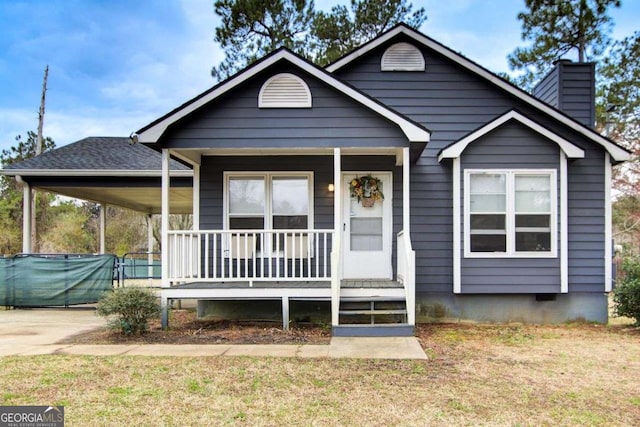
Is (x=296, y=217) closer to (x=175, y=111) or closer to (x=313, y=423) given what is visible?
(x=175, y=111)

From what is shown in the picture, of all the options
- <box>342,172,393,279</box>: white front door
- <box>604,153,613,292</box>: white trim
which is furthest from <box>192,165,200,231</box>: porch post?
<box>604,153,613,292</box>: white trim

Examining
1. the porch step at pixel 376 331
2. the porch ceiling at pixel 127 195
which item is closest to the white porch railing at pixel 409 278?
the porch step at pixel 376 331

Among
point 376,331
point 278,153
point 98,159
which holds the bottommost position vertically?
point 376,331

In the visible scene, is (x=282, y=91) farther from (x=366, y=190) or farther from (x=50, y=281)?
(x=50, y=281)

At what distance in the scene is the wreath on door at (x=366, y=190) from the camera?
8.54 meters

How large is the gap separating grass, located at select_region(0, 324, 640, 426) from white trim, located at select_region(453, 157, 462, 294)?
208cm

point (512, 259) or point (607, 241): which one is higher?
point (607, 241)

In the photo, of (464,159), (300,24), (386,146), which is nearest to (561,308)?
(464,159)

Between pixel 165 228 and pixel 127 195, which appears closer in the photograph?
pixel 165 228

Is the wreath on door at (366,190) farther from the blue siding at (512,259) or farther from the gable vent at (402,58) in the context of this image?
the gable vent at (402,58)

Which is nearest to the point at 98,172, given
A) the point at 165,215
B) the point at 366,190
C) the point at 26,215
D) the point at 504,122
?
the point at 26,215

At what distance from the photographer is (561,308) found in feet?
27.3

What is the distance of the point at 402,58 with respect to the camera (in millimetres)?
8914

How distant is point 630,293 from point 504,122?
343 centimetres
